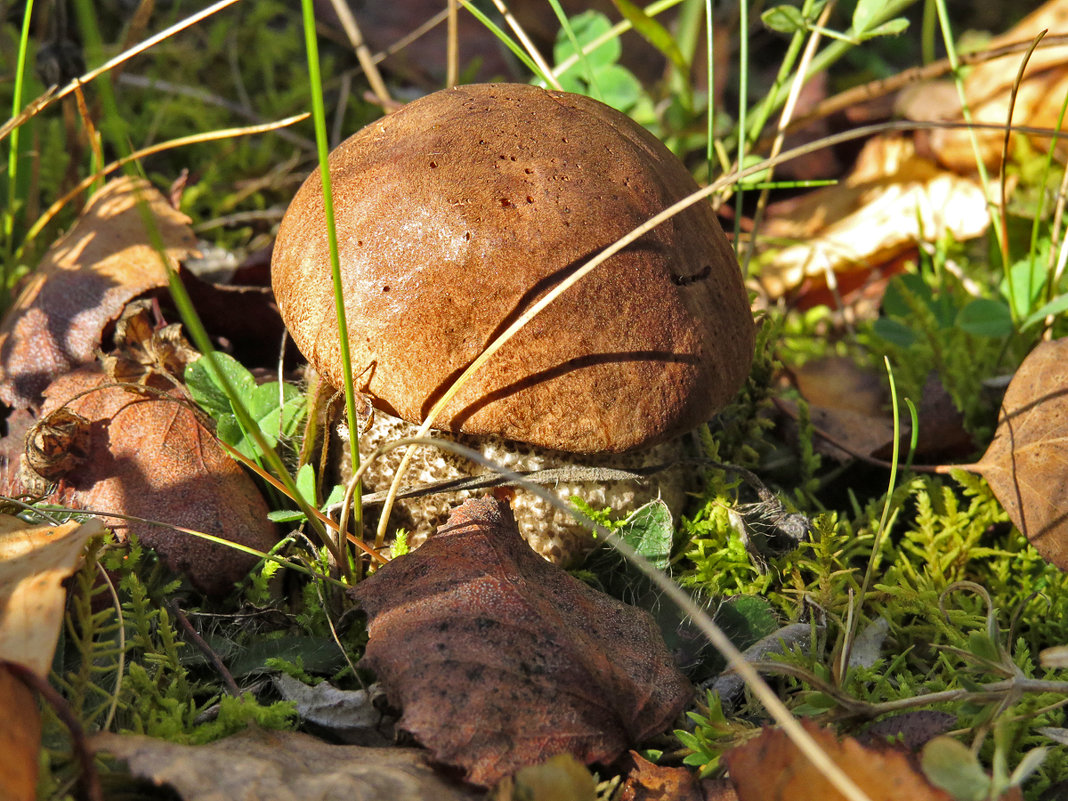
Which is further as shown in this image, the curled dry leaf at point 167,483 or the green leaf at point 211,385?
the green leaf at point 211,385

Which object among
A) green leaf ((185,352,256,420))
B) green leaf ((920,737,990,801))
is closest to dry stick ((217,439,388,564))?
green leaf ((185,352,256,420))

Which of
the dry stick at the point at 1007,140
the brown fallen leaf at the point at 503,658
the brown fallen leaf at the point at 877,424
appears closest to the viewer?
the brown fallen leaf at the point at 503,658

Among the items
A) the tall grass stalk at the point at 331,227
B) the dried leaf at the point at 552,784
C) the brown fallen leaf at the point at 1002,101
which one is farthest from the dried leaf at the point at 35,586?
the brown fallen leaf at the point at 1002,101

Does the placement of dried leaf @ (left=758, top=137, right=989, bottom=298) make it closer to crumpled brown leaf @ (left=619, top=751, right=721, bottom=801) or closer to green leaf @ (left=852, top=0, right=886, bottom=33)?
green leaf @ (left=852, top=0, right=886, bottom=33)

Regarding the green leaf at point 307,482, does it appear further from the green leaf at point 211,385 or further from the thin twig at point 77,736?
the thin twig at point 77,736

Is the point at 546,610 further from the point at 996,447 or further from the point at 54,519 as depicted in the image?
the point at 996,447

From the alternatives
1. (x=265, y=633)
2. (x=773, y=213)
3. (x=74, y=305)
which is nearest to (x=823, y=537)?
(x=265, y=633)
